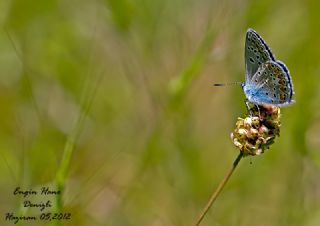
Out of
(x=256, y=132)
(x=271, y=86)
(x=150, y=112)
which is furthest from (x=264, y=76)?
(x=150, y=112)

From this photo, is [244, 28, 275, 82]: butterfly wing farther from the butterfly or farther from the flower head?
the flower head

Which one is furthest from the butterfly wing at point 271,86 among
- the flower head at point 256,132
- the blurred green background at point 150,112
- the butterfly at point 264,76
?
the blurred green background at point 150,112

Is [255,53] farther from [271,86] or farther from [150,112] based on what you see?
[150,112]

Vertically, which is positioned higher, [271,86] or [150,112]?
[271,86]

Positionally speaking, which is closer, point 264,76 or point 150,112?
point 264,76

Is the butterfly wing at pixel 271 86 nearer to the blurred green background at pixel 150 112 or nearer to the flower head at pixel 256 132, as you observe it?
the flower head at pixel 256 132

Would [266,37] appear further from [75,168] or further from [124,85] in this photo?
[75,168]
